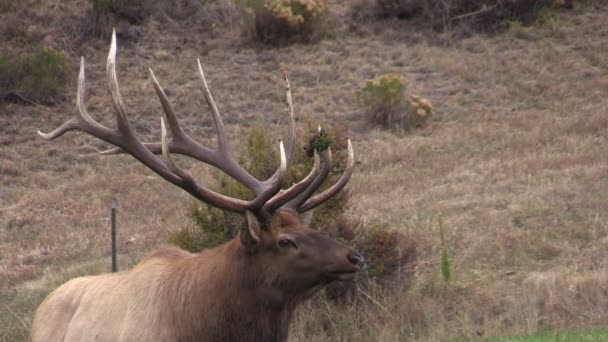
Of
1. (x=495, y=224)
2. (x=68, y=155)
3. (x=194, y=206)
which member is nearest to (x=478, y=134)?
(x=495, y=224)

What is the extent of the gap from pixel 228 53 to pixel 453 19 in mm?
5972

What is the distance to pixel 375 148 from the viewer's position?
66.8ft

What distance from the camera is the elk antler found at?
6.56 m

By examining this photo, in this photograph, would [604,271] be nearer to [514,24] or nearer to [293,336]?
[293,336]

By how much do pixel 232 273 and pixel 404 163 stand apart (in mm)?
12426

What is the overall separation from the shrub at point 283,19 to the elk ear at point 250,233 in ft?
→ 68.2

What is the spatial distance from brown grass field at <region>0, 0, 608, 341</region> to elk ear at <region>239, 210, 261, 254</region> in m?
3.42

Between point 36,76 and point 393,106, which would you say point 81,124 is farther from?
point 36,76

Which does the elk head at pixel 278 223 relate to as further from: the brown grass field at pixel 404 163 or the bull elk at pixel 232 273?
the brown grass field at pixel 404 163

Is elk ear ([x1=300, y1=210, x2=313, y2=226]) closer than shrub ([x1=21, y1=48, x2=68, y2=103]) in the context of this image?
Yes

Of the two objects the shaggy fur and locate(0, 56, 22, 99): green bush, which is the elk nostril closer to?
the shaggy fur

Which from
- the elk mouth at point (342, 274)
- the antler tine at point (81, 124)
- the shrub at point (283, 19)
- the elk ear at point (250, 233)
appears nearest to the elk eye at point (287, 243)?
the elk ear at point (250, 233)

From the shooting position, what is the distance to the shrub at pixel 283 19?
27.1 meters

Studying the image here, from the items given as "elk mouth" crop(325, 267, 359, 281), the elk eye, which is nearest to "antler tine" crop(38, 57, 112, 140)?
the elk eye
